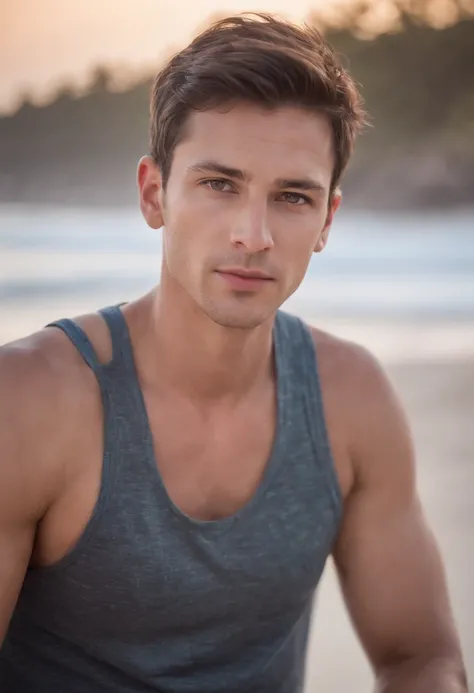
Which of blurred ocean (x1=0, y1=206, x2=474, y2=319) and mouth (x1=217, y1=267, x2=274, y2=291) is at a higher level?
blurred ocean (x1=0, y1=206, x2=474, y2=319)

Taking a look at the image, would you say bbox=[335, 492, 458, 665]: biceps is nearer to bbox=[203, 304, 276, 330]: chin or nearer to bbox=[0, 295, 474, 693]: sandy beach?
bbox=[203, 304, 276, 330]: chin

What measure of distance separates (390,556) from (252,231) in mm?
533

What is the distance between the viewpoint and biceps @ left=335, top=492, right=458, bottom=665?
4.93 ft

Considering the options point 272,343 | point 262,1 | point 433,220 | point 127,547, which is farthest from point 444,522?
point 433,220

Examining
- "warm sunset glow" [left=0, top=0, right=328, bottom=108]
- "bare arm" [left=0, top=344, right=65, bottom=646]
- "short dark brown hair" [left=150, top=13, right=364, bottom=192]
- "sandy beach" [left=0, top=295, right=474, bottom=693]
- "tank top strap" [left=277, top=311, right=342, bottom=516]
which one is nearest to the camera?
"bare arm" [left=0, top=344, right=65, bottom=646]

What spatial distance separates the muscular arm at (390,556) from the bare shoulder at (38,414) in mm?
418

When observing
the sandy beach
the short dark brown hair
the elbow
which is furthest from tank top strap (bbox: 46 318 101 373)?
the sandy beach

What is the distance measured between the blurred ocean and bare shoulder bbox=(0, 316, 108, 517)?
12.2 feet

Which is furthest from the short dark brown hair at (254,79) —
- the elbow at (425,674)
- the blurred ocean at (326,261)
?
the blurred ocean at (326,261)

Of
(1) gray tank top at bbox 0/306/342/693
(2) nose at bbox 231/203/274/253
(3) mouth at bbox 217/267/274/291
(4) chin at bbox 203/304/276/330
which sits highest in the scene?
(2) nose at bbox 231/203/274/253

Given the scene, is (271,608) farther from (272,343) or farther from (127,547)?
(272,343)

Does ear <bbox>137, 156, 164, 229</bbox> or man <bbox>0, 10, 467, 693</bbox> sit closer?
man <bbox>0, 10, 467, 693</bbox>

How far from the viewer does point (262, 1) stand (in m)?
Answer: 5.69

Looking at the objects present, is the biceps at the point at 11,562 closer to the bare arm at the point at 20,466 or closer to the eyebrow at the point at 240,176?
the bare arm at the point at 20,466
